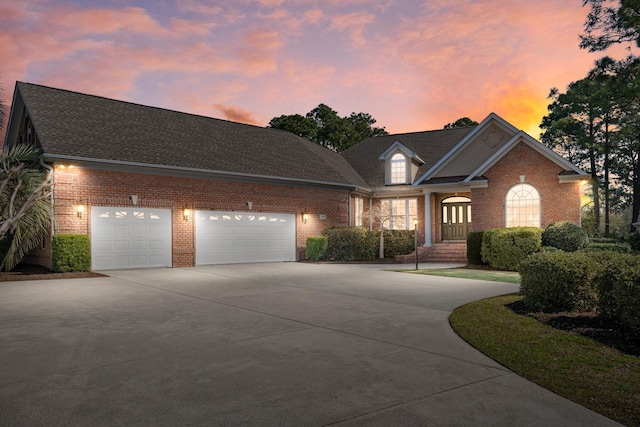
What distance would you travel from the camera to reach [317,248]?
2289 cm

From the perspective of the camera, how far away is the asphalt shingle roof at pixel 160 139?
17609 mm

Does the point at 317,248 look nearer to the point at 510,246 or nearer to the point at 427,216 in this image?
the point at 427,216

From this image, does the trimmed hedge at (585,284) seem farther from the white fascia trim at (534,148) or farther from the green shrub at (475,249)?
the white fascia trim at (534,148)

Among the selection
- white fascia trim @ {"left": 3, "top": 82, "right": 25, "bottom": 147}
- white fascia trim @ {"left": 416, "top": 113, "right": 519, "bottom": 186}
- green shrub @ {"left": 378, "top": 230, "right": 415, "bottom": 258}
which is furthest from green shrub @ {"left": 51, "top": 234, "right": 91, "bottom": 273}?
white fascia trim @ {"left": 416, "top": 113, "right": 519, "bottom": 186}

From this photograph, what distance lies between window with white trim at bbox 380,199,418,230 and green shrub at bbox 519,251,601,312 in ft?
56.7

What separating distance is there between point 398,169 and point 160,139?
532 inches

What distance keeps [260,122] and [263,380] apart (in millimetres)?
44339

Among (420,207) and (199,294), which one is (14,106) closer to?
(199,294)

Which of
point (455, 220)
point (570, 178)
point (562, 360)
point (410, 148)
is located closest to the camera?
point (562, 360)

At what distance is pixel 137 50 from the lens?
21219mm

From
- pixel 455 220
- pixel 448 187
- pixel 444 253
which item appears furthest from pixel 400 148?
pixel 444 253

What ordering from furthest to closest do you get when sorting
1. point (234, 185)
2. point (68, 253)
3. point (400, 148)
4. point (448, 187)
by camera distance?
point (400, 148), point (448, 187), point (234, 185), point (68, 253)

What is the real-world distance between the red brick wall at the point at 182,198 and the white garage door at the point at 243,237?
14.4 inches

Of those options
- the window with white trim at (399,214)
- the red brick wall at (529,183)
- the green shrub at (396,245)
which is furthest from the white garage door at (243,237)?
the red brick wall at (529,183)
